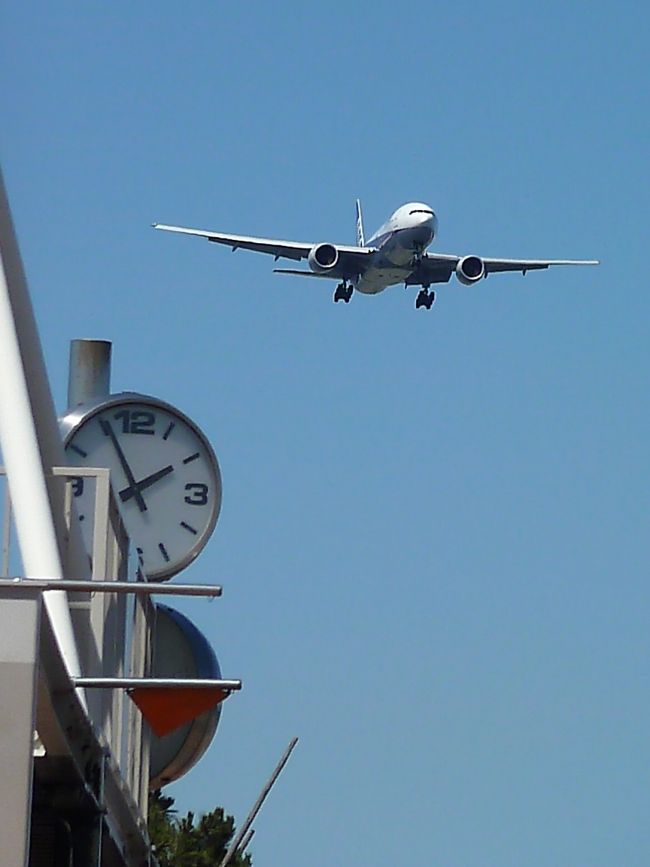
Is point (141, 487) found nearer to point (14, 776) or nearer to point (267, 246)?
point (14, 776)

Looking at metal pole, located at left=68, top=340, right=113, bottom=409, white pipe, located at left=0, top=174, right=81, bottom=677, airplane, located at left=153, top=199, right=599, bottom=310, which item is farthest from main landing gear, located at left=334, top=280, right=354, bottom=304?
white pipe, located at left=0, top=174, right=81, bottom=677

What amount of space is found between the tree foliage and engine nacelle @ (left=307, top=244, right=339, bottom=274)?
16.6 meters

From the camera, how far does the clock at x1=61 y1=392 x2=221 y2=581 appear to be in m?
12.4

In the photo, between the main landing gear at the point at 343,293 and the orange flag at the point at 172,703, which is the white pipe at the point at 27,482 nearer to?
the orange flag at the point at 172,703

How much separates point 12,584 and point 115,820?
4.33m

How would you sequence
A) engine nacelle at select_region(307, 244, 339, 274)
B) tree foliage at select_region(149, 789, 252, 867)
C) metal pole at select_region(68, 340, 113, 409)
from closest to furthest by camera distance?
metal pole at select_region(68, 340, 113, 409), tree foliage at select_region(149, 789, 252, 867), engine nacelle at select_region(307, 244, 339, 274)

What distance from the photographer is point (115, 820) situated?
10.4 meters

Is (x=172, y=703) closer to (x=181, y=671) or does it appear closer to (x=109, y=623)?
(x=109, y=623)

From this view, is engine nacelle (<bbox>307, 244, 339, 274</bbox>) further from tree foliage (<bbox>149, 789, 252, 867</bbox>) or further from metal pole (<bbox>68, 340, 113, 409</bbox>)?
metal pole (<bbox>68, 340, 113, 409</bbox>)

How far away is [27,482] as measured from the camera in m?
8.70

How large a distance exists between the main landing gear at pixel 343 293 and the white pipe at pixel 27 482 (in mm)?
47896

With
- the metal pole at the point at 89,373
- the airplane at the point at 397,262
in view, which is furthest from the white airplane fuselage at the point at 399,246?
the metal pole at the point at 89,373

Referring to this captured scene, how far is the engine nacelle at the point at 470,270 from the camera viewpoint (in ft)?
183

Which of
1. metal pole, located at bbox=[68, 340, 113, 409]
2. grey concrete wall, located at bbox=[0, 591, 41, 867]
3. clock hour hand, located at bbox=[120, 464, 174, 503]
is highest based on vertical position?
metal pole, located at bbox=[68, 340, 113, 409]
